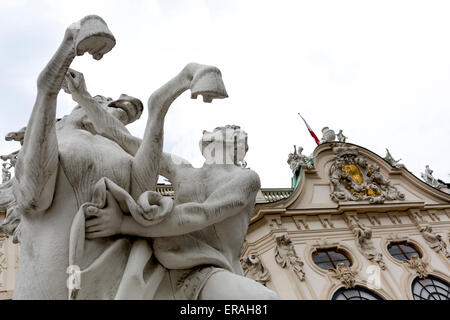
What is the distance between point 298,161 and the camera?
1656 centimetres

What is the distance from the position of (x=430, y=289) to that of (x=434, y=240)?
2.26 meters

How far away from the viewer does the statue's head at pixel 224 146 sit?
240 cm

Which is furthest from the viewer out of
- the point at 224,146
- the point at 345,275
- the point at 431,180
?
the point at 431,180

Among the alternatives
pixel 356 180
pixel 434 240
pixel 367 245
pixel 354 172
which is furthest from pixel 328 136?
pixel 434 240

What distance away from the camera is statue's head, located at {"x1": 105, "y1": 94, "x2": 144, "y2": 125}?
8.60ft

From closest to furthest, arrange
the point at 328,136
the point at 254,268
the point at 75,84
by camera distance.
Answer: the point at 75,84
the point at 254,268
the point at 328,136

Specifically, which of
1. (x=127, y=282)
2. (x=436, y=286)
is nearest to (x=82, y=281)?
(x=127, y=282)

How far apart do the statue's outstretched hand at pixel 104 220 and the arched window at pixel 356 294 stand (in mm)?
12062

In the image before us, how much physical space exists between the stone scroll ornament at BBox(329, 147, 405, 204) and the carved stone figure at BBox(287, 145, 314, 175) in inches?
41.9

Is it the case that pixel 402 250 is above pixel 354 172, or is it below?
below

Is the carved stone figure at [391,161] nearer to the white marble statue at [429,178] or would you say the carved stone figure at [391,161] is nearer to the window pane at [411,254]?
the white marble statue at [429,178]

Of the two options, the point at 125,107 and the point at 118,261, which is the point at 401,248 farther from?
the point at 118,261

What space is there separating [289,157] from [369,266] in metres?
5.54

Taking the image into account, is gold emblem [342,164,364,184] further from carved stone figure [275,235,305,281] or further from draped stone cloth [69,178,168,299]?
draped stone cloth [69,178,168,299]
